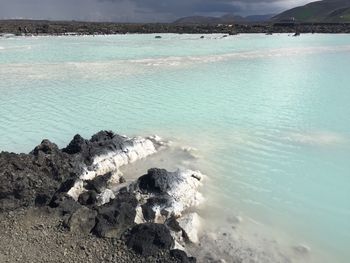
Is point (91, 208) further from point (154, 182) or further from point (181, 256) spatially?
point (181, 256)

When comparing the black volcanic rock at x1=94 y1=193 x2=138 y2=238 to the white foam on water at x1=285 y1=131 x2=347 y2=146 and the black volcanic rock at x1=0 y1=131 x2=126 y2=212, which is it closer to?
the black volcanic rock at x1=0 y1=131 x2=126 y2=212

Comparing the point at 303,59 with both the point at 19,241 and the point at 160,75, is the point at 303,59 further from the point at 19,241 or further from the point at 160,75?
the point at 19,241

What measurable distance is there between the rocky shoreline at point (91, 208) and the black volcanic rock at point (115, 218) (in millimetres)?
16

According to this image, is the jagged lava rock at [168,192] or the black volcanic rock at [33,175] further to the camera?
the jagged lava rock at [168,192]

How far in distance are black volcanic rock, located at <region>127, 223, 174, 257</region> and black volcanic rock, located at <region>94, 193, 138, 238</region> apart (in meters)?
0.27

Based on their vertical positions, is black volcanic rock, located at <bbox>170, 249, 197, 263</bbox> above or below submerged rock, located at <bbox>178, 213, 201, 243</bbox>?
above

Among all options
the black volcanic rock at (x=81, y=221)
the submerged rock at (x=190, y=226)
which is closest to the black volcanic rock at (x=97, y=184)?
the black volcanic rock at (x=81, y=221)

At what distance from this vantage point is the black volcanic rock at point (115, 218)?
692 centimetres

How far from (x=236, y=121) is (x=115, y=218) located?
348 inches

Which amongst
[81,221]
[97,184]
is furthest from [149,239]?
[97,184]

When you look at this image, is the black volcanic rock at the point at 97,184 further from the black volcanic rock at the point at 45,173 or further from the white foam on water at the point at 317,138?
the white foam on water at the point at 317,138

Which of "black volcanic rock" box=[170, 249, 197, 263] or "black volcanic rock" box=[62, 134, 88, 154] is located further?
"black volcanic rock" box=[62, 134, 88, 154]

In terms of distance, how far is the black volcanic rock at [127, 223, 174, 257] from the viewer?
6508 millimetres

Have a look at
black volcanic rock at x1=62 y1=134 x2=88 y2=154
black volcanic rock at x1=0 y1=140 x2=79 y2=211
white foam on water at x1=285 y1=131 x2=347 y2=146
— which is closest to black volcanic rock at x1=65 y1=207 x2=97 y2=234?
black volcanic rock at x1=0 y1=140 x2=79 y2=211
